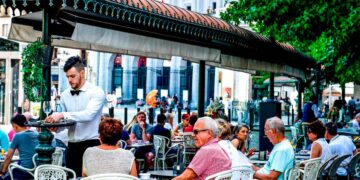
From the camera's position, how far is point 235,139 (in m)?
9.92

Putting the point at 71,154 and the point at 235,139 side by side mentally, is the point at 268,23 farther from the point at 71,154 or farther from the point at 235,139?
the point at 71,154

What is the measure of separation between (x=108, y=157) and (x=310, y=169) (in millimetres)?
3282

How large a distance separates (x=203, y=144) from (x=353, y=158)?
506 cm

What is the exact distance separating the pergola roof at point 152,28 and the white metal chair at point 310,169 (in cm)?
339

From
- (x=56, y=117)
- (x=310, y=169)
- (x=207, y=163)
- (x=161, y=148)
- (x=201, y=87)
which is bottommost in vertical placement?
(x=161, y=148)

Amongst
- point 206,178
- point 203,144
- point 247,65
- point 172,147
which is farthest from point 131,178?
point 247,65

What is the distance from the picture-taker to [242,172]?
6.52 m

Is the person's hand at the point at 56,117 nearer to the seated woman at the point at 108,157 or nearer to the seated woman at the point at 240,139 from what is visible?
the seated woman at the point at 108,157

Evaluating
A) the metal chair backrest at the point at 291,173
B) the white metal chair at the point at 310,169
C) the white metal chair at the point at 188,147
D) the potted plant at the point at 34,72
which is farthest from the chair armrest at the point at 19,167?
the white metal chair at the point at 188,147

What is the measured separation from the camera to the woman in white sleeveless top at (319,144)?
1066 cm

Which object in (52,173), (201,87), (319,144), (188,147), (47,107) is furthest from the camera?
(201,87)

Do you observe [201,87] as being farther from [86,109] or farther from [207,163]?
[207,163]

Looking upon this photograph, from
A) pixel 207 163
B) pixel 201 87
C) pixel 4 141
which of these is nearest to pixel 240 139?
pixel 207 163

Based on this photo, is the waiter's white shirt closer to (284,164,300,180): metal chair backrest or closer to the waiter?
the waiter
